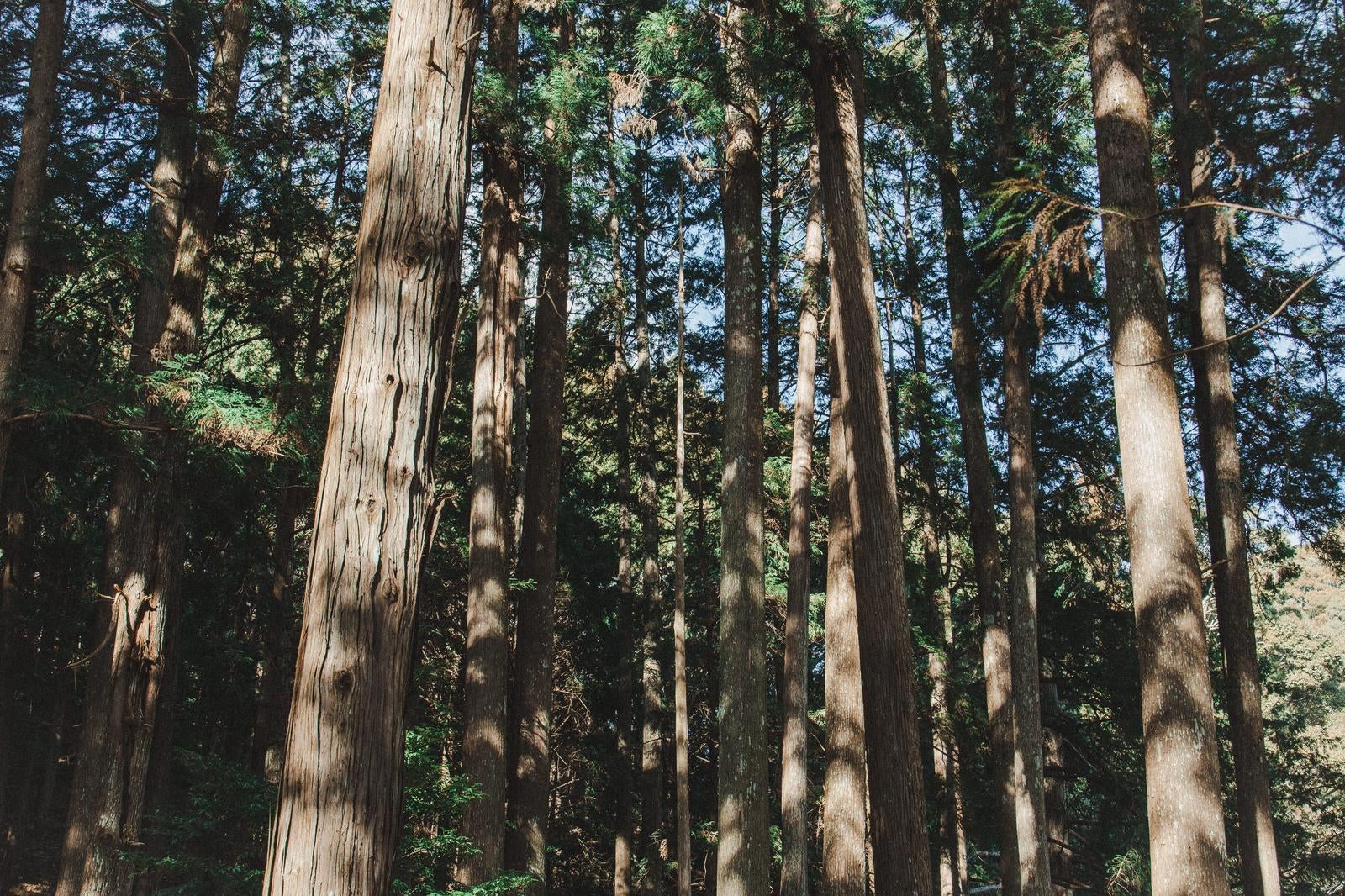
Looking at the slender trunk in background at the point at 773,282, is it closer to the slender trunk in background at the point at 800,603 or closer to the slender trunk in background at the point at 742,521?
the slender trunk in background at the point at 800,603

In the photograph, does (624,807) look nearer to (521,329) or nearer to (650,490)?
(650,490)

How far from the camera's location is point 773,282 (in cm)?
1850

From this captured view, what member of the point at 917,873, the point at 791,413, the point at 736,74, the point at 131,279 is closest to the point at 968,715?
the point at 791,413

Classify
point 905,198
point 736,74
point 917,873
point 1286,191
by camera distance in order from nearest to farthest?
point 917,873
point 736,74
point 1286,191
point 905,198

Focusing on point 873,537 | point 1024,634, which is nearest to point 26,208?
point 873,537

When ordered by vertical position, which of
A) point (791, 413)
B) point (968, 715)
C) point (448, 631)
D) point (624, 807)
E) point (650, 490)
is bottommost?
point (624, 807)

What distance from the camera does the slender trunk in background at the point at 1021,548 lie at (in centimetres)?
1146

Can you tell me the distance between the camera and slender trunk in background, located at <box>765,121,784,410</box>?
57.1ft

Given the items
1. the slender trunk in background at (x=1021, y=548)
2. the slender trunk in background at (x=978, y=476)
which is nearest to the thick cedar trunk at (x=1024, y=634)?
the slender trunk in background at (x=1021, y=548)

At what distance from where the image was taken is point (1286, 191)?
12742mm

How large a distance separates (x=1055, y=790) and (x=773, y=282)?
35.4 ft

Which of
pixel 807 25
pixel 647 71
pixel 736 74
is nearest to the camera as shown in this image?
pixel 807 25

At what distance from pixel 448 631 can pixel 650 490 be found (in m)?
4.62

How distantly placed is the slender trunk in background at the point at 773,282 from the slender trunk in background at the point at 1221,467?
645cm
